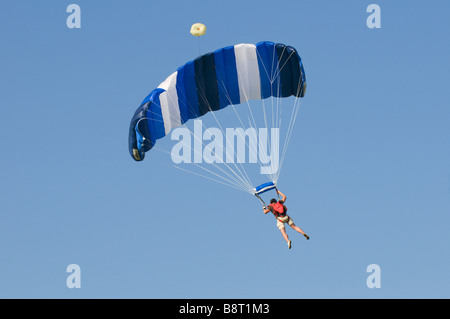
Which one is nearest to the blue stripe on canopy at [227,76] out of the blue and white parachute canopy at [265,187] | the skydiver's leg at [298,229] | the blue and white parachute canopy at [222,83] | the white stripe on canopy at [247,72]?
the blue and white parachute canopy at [222,83]

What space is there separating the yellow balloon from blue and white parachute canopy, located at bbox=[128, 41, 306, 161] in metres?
1.60

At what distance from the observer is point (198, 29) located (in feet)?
91.6

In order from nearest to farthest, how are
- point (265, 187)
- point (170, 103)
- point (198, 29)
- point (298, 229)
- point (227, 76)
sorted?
point (298, 229)
point (265, 187)
point (198, 29)
point (170, 103)
point (227, 76)

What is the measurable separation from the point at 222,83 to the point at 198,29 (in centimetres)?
249

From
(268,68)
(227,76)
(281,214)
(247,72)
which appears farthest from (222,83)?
(281,214)

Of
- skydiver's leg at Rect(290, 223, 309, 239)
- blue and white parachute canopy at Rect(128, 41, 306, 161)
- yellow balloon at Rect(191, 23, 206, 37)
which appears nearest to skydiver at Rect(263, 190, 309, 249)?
skydiver's leg at Rect(290, 223, 309, 239)

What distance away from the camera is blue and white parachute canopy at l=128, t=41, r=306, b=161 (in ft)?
96.1

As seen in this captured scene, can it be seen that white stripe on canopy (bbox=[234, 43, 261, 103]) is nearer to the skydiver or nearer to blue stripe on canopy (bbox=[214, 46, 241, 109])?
blue stripe on canopy (bbox=[214, 46, 241, 109])

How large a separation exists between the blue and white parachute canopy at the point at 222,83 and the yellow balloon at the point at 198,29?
1.60 meters

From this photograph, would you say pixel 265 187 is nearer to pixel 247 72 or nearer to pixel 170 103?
pixel 170 103

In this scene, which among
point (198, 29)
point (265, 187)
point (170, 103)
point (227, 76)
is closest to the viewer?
point (265, 187)

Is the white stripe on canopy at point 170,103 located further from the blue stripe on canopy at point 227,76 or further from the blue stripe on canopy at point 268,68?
the blue stripe on canopy at point 268,68
